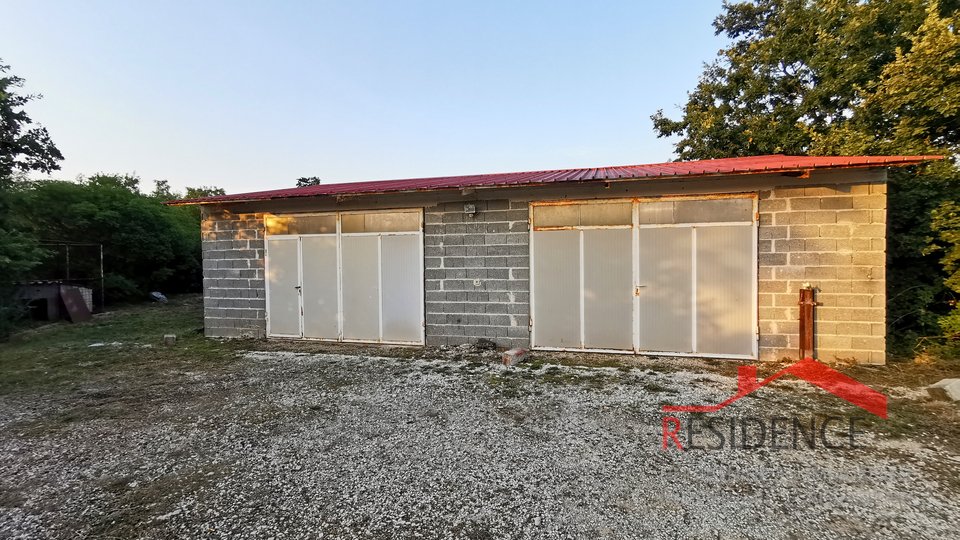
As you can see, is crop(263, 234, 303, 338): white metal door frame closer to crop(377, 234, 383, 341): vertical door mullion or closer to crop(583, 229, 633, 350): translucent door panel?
crop(377, 234, 383, 341): vertical door mullion

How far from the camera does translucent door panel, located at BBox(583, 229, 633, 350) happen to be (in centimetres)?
547

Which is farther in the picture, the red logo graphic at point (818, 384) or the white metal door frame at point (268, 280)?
the white metal door frame at point (268, 280)

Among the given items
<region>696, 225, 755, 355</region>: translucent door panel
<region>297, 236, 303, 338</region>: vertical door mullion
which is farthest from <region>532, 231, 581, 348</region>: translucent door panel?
<region>297, 236, 303, 338</region>: vertical door mullion

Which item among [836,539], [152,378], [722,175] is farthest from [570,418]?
[152,378]

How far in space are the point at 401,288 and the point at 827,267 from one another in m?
5.74

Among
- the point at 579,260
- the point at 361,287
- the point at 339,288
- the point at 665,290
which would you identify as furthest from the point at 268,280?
Answer: the point at 665,290

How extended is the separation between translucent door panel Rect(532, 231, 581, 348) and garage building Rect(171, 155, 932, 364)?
0.07ft

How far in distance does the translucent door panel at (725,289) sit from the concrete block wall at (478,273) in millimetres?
2323

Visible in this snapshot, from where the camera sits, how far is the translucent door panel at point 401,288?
627cm

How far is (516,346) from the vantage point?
586cm

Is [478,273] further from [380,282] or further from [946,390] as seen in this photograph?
[946,390]

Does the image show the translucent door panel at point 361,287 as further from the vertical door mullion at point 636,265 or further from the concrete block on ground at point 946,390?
the concrete block on ground at point 946,390

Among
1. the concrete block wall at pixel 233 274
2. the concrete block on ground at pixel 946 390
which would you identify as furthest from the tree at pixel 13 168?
the concrete block on ground at pixel 946 390

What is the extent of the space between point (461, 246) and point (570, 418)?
3.30m
